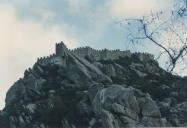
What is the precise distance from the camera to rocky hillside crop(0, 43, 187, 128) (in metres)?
122

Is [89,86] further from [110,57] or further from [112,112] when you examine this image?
[110,57]

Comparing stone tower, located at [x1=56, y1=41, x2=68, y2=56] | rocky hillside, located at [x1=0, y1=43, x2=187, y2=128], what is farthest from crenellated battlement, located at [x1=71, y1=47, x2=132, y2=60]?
stone tower, located at [x1=56, y1=41, x2=68, y2=56]

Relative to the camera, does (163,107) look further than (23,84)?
No

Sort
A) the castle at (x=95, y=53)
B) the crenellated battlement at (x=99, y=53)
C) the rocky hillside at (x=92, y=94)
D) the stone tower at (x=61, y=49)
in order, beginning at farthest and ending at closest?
the crenellated battlement at (x=99, y=53) < the castle at (x=95, y=53) < the stone tower at (x=61, y=49) < the rocky hillside at (x=92, y=94)

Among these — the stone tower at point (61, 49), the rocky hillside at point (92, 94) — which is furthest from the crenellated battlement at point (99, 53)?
the stone tower at point (61, 49)

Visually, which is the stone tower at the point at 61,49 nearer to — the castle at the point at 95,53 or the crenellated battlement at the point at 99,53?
→ the castle at the point at 95,53

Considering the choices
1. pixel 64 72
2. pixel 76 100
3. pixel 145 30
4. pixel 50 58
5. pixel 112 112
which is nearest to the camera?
pixel 145 30

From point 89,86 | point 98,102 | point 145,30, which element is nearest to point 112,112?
point 98,102

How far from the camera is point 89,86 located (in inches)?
5482

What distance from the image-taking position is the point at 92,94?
430 feet

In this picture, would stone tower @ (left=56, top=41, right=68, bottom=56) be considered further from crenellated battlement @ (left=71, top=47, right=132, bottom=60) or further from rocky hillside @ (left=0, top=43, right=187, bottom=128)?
crenellated battlement @ (left=71, top=47, right=132, bottom=60)

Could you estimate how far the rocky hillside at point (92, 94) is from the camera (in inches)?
4803

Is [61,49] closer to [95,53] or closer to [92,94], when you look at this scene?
[95,53]

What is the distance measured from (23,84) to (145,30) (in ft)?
442
